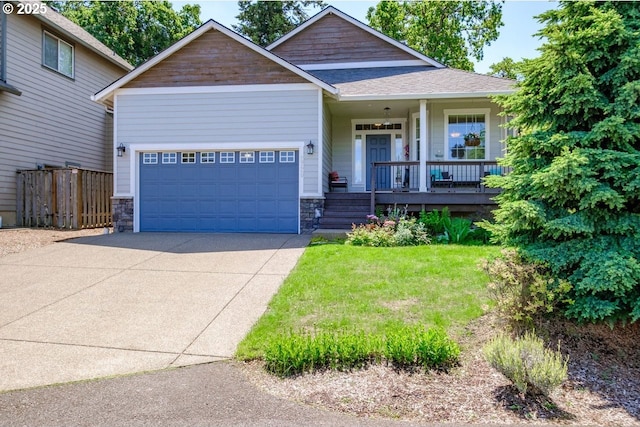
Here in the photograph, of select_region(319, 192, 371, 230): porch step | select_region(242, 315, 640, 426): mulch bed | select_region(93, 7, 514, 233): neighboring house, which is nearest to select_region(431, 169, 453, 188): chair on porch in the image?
select_region(93, 7, 514, 233): neighboring house

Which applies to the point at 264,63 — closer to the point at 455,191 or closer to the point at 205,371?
the point at 455,191

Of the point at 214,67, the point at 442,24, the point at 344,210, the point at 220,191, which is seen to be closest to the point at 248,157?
the point at 220,191

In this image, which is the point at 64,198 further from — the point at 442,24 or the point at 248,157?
the point at 442,24

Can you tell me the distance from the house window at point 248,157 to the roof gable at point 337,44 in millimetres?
5780

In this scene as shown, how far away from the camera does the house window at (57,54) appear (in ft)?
46.6

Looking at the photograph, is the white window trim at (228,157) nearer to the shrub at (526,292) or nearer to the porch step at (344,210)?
the porch step at (344,210)

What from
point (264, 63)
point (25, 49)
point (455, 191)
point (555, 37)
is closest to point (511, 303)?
point (555, 37)

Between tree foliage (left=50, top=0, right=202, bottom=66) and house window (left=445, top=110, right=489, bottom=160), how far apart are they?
20892 mm

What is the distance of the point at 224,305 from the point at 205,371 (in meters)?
1.66

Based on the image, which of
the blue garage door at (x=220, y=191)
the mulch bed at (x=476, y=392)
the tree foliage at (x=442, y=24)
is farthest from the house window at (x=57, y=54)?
the tree foliage at (x=442, y=24)

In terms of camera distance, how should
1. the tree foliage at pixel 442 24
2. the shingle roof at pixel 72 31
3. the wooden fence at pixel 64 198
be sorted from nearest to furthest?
the wooden fence at pixel 64 198, the shingle roof at pixel 72 31, the tree foliage at pixel 442 24

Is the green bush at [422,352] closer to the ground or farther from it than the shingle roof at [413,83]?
closer to the ground

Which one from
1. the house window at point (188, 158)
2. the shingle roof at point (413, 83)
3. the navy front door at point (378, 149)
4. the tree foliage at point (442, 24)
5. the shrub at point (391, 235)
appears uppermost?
the tree foliage at point (442, 24)

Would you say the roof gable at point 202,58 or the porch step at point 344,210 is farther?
the roof gable at point 202,58
